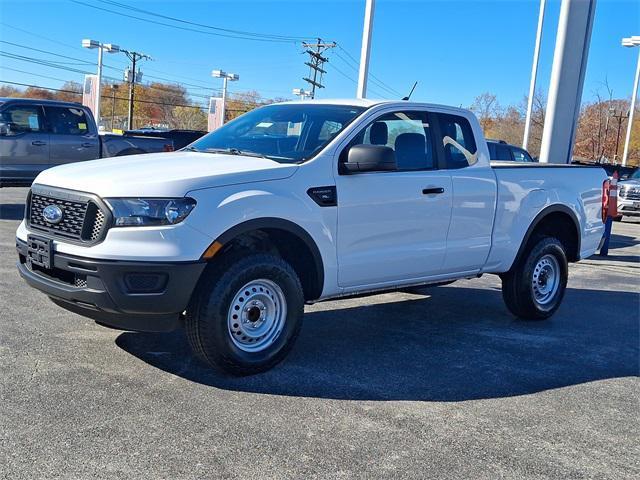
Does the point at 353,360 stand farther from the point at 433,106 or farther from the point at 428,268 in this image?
the point at 433,106

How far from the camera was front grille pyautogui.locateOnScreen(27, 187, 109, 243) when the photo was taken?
4.17 meters

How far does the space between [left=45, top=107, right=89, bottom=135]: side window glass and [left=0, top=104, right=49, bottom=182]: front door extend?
198 mm

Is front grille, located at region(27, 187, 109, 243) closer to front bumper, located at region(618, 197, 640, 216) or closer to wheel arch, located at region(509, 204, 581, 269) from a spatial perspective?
wheel arch, located at region(509, 204, 581, 269)

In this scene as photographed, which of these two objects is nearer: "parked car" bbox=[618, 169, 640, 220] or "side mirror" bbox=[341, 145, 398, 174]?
"side mirror" bbox=[341, 145, 398, 174]

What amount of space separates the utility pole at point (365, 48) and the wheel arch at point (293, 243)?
1082 cm

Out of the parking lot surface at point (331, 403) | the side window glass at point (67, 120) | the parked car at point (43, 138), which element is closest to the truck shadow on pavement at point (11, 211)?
the parked car at point (43, 138)

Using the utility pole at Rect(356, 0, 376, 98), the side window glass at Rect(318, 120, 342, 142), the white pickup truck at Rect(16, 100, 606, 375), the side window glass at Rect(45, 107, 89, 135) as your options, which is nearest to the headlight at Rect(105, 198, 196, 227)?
the white pickup truck at Rect(16, 100, 606, 375)

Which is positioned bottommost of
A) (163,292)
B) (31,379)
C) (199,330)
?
(31,379)

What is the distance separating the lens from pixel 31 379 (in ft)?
14.0

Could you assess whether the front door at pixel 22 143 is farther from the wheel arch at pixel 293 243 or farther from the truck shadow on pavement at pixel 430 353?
the wheel arch at pixel 293 243

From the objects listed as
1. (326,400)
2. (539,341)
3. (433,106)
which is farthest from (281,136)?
(539,341)

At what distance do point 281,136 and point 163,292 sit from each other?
181 centimetres

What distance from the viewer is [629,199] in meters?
19.2

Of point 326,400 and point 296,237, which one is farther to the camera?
point 296,237
